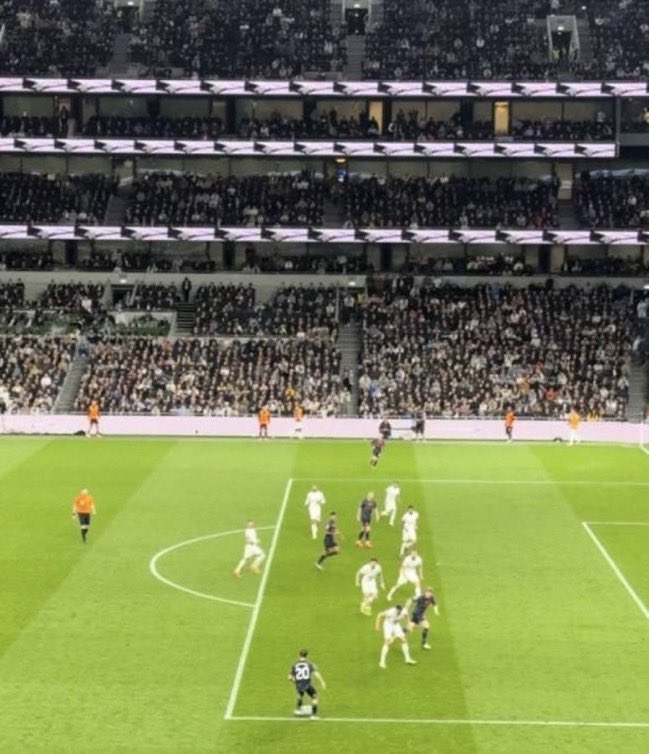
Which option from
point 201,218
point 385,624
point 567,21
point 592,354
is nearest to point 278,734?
point 385,624

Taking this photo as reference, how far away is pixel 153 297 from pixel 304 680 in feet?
195

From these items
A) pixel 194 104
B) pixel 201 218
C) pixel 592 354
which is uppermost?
pixel 194 104

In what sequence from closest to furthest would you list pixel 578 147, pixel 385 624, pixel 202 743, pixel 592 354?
pixel 202 743 < pixel 385 624 < pixel 592 354 < pixel 578 147

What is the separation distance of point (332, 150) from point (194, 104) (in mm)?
9329

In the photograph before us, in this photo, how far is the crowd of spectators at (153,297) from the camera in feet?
289

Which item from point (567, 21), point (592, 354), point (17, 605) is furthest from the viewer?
point (567, 21)

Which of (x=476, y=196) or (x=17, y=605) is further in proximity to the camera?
(x=476, y=196)

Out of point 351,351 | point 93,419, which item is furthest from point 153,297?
point 93,419

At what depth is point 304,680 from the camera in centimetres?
3097

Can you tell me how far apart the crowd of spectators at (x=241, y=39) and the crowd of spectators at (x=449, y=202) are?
772 cm

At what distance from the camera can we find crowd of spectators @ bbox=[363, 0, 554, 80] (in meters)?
91.6

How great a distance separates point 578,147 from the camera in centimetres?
9044

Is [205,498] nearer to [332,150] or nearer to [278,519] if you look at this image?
[278,519]

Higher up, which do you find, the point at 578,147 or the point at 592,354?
the point at 578,147
